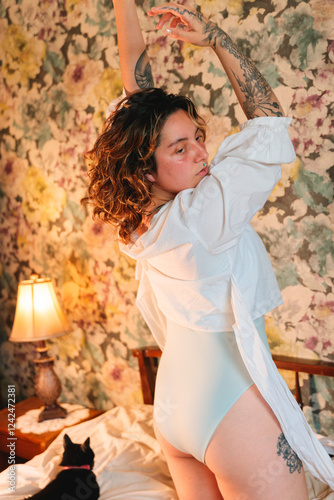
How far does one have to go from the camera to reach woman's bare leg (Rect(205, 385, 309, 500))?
0.95m

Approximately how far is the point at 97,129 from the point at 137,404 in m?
1.47

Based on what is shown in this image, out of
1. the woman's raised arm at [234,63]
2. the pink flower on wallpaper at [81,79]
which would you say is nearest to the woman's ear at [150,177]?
the woman's raised arm at [234,63]

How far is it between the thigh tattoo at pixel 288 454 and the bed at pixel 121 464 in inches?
22.4

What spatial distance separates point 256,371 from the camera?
1.00 metres

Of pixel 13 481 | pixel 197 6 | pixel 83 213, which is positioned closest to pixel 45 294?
pixel 83 213

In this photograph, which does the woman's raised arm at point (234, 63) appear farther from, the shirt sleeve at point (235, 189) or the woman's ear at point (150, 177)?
the woman's ear at point (150, 177)

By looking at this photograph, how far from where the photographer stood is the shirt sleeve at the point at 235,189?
947 mm

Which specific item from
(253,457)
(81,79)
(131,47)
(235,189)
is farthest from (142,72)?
(81,79)

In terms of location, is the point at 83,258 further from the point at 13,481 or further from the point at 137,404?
the point at 13,481

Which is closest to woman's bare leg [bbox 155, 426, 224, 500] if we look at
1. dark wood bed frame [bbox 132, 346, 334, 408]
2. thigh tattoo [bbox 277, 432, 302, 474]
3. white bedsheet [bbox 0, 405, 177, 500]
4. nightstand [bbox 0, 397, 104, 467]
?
thigh tattoo [bbox 277, 432, 302, 474]

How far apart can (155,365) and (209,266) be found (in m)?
1.48

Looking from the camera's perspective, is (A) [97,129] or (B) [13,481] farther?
(A) [97,129]

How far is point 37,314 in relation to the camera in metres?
2.40

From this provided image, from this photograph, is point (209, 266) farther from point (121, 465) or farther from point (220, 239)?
point (121, 465)
